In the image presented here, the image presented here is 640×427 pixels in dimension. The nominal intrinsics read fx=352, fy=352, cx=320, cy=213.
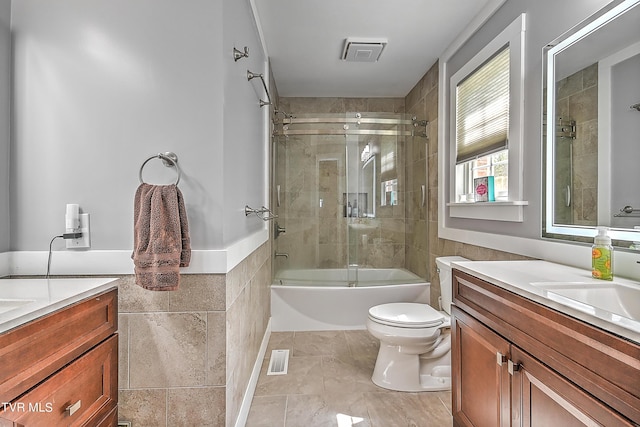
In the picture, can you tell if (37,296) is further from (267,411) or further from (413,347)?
(413,347)

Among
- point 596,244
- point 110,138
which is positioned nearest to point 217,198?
point 110,138

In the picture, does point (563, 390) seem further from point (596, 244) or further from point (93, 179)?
point (93, 179)

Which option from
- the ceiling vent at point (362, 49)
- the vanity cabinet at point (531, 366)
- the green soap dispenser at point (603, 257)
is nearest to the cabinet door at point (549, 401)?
the vanity cabinet at point (531, 366)

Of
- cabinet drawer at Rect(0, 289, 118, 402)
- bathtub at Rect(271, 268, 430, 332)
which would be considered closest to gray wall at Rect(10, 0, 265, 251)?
cabinet drawer at Rect(0, 289, 118, 402)

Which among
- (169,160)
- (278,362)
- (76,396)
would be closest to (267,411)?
(278,362)

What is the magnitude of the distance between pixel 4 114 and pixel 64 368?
111 centimetres

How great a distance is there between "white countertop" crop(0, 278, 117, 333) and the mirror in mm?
1896

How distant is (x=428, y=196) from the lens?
128 inches

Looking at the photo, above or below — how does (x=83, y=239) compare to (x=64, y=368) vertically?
above

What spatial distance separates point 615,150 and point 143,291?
1.94 metres

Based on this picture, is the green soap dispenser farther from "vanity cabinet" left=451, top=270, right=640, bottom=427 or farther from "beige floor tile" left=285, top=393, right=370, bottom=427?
"beige floor tile" left=285, top=393, right=370, bottom=427

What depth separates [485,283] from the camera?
135 cm

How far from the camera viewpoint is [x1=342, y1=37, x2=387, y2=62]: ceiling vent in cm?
270

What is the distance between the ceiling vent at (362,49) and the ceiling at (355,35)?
0.16ft
